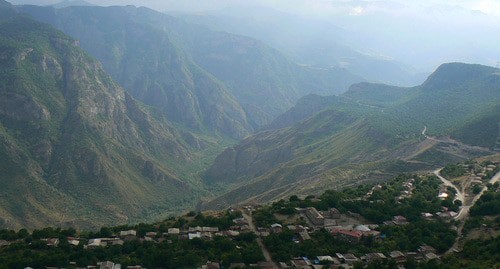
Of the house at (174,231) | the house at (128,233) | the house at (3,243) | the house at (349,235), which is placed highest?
the house at (349,235)

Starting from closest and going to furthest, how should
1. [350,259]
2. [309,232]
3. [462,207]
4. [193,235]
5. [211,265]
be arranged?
1. [211,265]
2. [350,259]
3. [193,235]
4. [309,232]
5. [462,207]

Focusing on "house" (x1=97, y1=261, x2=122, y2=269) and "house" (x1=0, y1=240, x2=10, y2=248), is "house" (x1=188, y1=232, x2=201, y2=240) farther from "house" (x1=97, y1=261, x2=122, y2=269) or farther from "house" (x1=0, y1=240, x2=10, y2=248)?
"house" (x1=0, y1=240, x2=10, y2=248)

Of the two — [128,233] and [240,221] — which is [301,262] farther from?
[128,233]

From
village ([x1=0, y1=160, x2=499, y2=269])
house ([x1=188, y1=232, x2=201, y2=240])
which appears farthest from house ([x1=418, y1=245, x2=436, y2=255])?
house ([x1=188, y1=232, x2=201, y2=240])

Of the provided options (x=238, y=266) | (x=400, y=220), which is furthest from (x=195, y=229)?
(x=400, y=220)

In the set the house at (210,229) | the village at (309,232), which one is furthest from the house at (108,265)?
the house at (210,229)

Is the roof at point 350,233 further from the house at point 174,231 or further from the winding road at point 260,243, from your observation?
the house at point 174,231
